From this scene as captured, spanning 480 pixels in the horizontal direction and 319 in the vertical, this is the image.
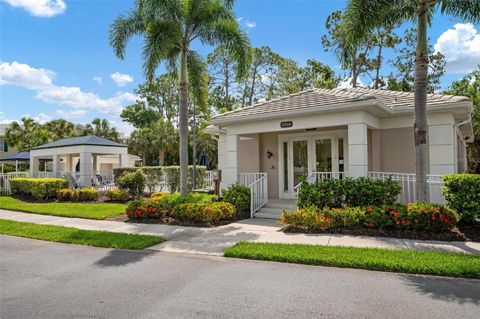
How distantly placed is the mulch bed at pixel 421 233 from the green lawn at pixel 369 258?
1.43 m

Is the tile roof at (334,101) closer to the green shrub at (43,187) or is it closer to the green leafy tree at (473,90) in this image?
the green shrub at (43,187)

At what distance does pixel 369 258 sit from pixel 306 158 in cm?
720

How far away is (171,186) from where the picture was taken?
19.5 metres

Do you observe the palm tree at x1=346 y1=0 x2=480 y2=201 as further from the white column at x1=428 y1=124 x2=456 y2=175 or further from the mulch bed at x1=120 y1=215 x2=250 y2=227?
the mulch bed at x1=120 y1=215 x2=250 y2=227

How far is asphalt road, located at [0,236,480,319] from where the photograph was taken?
13.3ft

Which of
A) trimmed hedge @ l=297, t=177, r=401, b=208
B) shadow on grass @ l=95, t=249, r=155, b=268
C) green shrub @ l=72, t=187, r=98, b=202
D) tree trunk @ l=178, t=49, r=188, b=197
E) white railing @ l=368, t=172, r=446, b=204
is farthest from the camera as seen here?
green shrub @ l=72, t=187, r=98, b=202

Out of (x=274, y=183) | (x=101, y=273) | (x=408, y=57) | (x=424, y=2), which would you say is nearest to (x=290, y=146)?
(x=274, y=183)

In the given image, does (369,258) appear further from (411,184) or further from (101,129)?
(101,129)

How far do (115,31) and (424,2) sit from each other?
989 cm

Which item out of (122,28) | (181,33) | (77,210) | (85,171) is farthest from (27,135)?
(181,33)

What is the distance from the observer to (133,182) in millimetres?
16859

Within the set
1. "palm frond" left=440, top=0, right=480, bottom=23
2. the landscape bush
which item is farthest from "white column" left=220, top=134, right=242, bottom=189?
"palm frond" left=440, top=0, right=480, bottom=23

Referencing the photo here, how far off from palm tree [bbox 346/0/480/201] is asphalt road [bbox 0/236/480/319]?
13.4 feet

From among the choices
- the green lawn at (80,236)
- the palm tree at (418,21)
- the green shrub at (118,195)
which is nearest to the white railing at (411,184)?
the palm tree at (418,21)
